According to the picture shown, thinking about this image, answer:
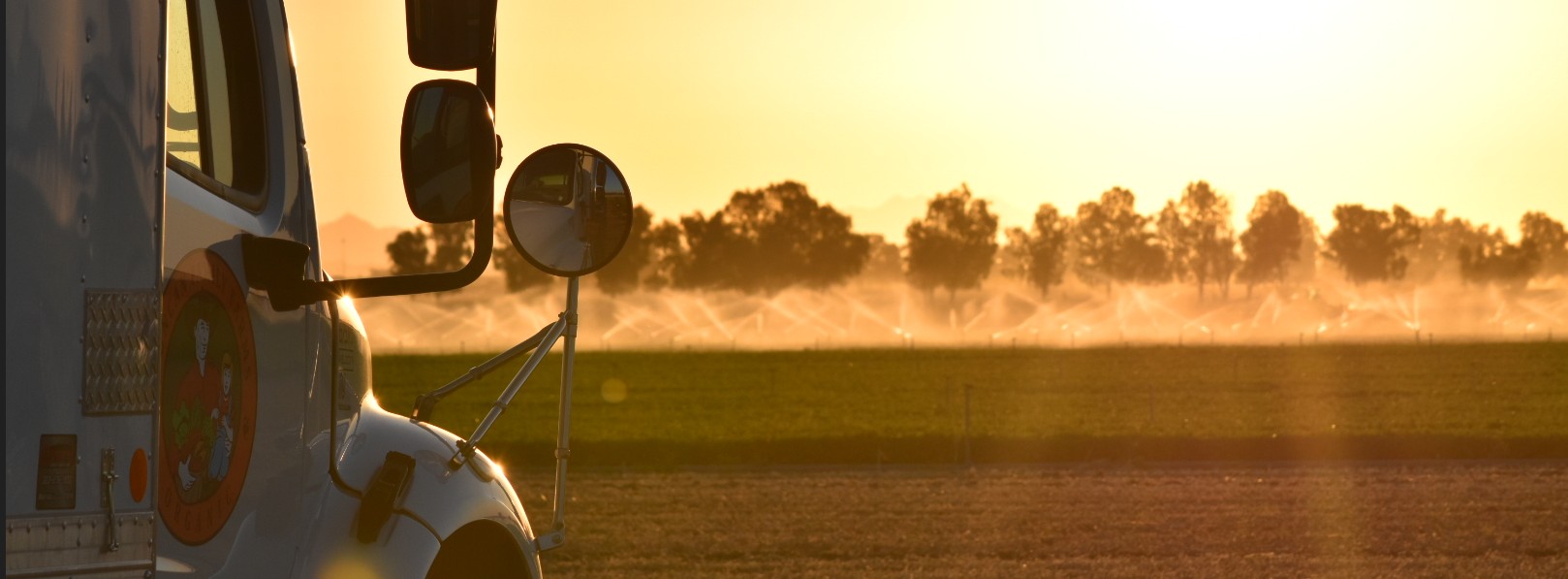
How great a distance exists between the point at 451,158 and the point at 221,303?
0.41 meters

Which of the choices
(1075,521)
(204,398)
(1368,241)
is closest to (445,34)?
(204,398)

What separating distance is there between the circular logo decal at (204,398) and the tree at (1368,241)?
645ft

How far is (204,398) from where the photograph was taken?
2.91 m

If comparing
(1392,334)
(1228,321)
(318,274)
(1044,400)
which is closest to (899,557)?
(318,274)

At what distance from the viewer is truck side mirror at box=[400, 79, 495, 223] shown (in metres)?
3.12

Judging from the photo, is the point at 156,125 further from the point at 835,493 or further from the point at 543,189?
the point at 835,493

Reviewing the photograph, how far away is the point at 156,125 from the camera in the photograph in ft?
8.73

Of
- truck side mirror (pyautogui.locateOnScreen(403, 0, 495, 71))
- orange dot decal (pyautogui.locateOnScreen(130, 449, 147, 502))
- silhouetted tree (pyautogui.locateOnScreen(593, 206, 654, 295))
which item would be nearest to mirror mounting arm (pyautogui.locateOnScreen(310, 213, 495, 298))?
truck side mirror (pyautogui.locateOnScreen(403, 0, 495, 71))

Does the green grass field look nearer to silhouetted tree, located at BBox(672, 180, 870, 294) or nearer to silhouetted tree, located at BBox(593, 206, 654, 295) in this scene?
silhouetted tree, located at BBox(593, 206, 654, 295)

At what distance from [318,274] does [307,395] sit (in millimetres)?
315

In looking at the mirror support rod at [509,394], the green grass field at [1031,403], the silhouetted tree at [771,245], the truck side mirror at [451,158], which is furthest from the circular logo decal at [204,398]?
the silhouetted tree at [771,245]

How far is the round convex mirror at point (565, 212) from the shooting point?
4152 mm

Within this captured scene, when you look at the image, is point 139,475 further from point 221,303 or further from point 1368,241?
point 1368,241

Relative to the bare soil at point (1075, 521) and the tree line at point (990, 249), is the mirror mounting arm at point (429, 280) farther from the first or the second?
the tree line at point (990, 249)
